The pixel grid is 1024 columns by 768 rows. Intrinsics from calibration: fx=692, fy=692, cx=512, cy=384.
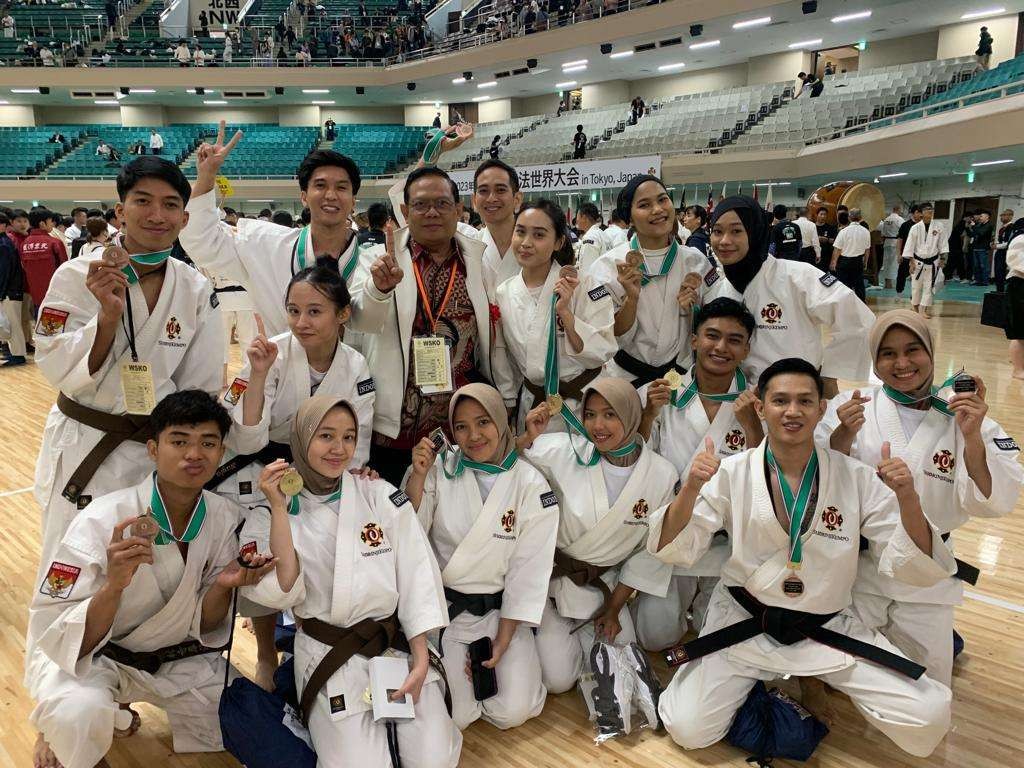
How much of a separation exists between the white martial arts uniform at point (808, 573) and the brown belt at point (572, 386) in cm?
77

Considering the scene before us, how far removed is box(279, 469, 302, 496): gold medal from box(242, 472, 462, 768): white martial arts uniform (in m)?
0.18

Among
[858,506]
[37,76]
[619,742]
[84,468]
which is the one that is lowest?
[619,742]

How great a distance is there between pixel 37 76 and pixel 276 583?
26705mm

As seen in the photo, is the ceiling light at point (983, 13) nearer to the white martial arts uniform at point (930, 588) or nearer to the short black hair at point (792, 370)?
the white martial arts uniform at point (930, 588)

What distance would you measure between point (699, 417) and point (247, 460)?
1.83 m

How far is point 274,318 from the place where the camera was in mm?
2943

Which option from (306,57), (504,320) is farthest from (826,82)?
(504,320)

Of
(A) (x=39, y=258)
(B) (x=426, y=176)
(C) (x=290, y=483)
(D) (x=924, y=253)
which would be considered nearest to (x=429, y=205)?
(B) (x=426, y=176)

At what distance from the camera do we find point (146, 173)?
2.24m

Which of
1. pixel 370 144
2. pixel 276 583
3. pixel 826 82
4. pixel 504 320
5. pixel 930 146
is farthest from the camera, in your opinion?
pixel 370 144

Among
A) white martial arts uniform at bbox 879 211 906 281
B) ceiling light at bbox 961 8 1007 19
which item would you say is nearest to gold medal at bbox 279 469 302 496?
white martial arts uniform at bbox 879 211 906 281

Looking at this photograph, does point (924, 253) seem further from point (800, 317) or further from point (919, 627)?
point (919, 627)

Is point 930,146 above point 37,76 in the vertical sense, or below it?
below

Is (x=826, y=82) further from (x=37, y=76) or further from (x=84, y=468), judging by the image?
(x=37, y=76)
